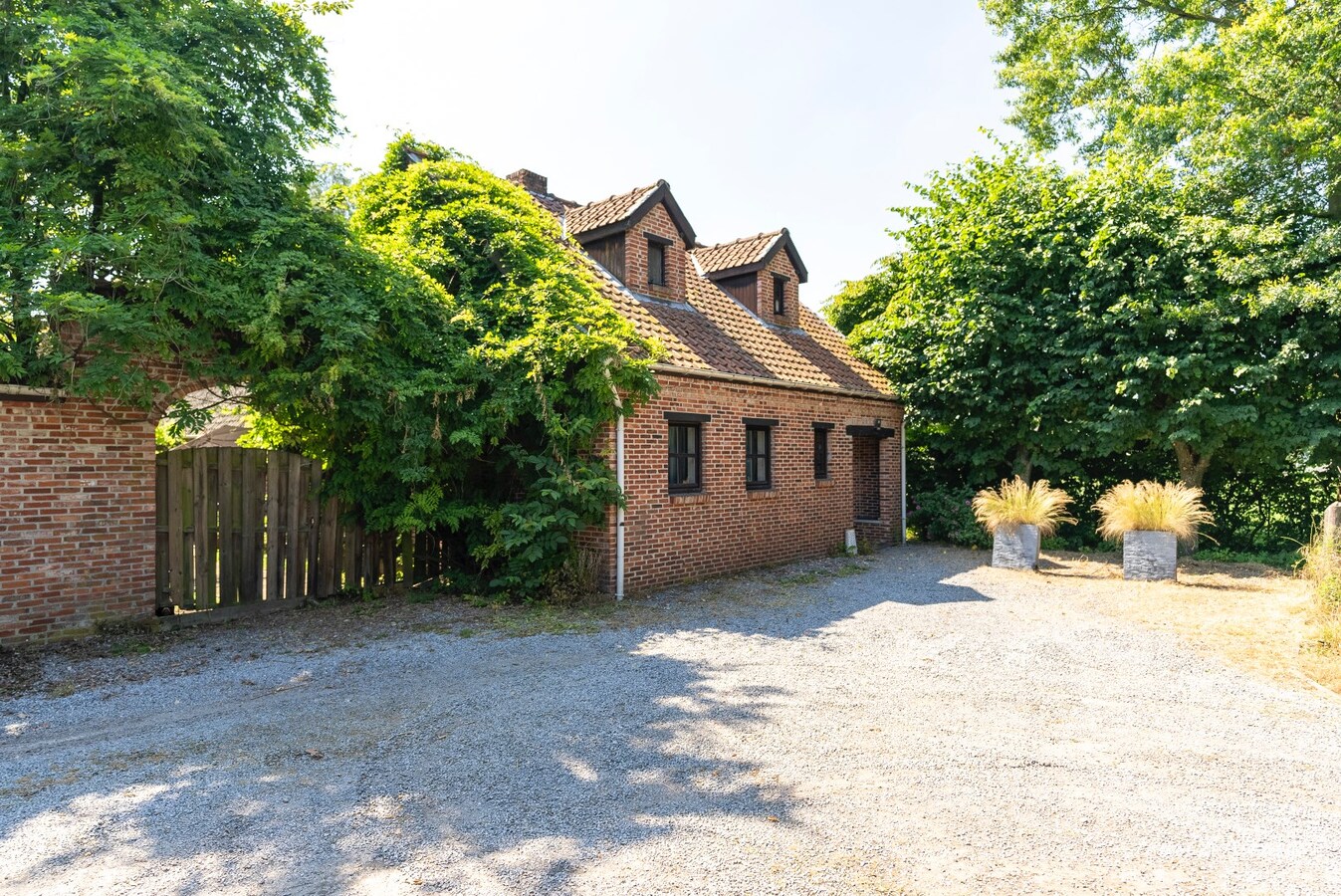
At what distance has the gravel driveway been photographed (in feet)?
11.1

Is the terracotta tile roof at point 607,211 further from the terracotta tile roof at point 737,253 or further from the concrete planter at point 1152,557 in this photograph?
the concrete planter at point 1152,557

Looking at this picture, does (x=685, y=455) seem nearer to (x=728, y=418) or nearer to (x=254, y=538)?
(x=728, y=418)

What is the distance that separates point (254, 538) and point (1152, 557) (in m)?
12.4

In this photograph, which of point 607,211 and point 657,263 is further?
point 657,263

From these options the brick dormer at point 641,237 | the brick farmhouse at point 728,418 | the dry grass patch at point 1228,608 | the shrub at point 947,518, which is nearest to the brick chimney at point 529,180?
the brick farmhouse at point 728,418

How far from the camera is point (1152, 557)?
11.5m

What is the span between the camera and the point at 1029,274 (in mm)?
15484

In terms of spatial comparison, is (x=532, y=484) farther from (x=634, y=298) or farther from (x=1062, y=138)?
(x=1062, y=138)

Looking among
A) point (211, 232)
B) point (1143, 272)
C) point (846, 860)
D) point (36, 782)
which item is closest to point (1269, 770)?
point (846, 860)

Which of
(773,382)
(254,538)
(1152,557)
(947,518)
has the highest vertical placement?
(773,382)

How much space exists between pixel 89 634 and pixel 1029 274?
1618 cm

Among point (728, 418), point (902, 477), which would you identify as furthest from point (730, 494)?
point (902, 477)

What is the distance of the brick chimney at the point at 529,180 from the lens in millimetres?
15258

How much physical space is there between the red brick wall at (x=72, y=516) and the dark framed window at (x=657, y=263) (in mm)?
7878
